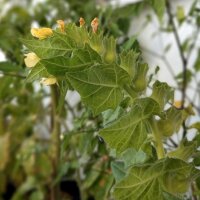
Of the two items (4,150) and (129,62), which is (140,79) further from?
(4,150)

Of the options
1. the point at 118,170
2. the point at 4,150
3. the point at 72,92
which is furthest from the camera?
the point at 4,150

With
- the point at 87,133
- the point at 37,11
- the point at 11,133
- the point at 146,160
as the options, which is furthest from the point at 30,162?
the point at 146,160

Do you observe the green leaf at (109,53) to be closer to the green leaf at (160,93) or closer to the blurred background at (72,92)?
the green leaf at (160,93)

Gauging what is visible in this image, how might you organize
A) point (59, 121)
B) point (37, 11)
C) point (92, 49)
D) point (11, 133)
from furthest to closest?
point (11, 133) < point (37, 11) < point (59, 121) < point (92, 49)

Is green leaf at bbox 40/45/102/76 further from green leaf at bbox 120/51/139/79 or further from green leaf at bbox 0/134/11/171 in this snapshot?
green leaf at bbox 0/134/11/171

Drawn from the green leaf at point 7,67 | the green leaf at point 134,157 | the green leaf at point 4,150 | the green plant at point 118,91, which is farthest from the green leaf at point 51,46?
the green leaf at point 4,150

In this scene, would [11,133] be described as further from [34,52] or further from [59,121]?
[34,52]

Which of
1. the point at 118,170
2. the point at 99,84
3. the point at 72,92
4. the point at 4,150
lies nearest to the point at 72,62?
the point at 99,84
